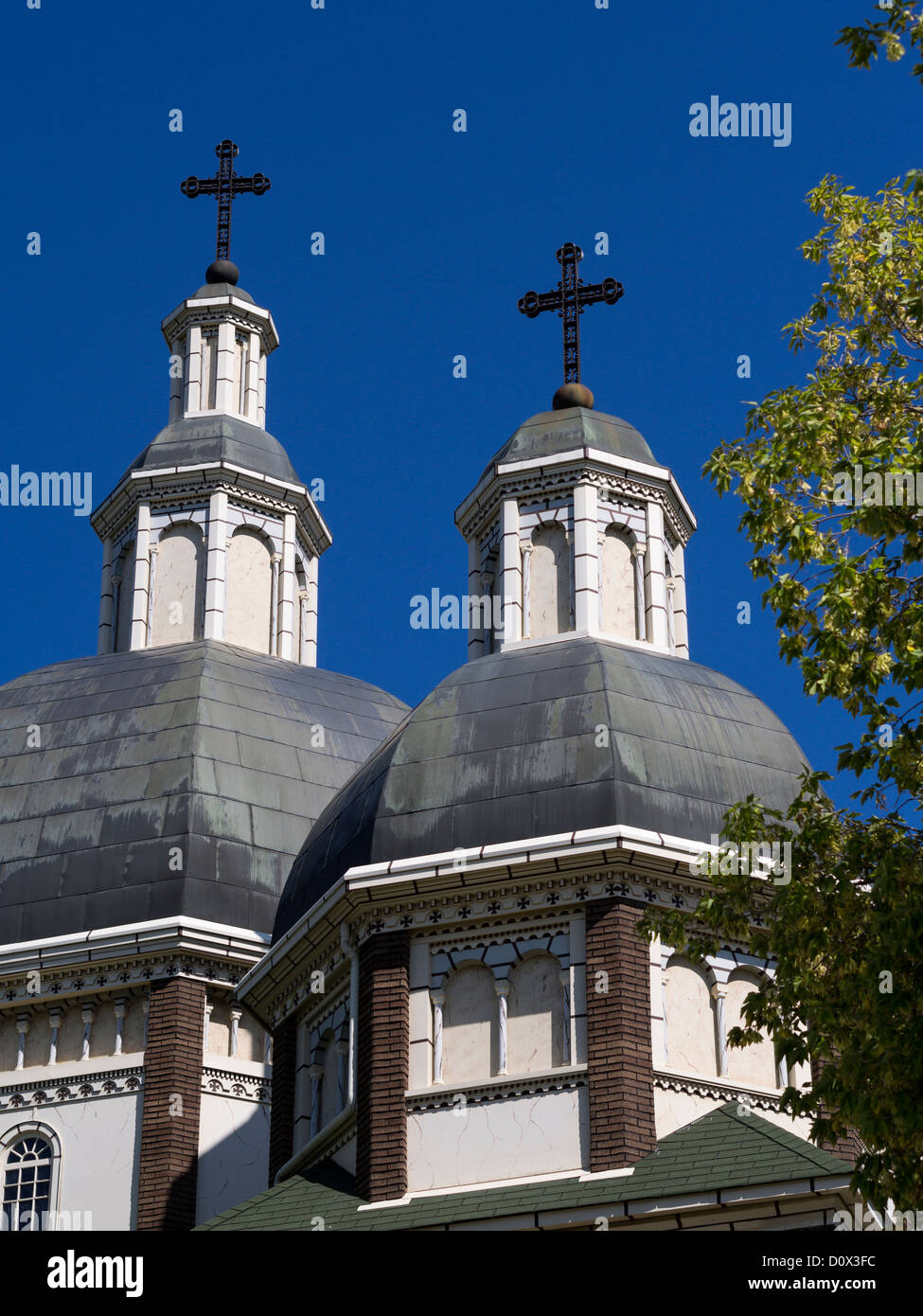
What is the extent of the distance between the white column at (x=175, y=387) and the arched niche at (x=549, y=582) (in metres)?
12.3

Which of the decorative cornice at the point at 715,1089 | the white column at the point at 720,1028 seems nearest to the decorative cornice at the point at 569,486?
the white column at the point at 720,1028

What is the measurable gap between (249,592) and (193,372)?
538 centimetres

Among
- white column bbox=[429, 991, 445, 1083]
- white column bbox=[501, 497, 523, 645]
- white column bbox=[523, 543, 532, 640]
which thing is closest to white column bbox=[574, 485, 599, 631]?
white column bbox=[523, 543, 532, 640]

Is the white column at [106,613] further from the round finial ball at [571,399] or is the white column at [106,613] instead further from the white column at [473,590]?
the round finial ball at [571,399]

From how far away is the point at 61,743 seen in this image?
120ft

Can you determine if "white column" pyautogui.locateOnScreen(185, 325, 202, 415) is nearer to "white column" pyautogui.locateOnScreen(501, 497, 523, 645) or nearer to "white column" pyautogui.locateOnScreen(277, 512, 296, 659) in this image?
"white column" pyautogui.locateOnScreen(277, 512, 296, 659)

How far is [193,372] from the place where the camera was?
4456 cm

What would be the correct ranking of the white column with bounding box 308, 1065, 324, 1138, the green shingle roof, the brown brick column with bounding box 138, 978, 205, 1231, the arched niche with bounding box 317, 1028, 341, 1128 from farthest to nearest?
the brown brick column with bounding box 138, 978, 205, 1231 < the white column with bounding box 308, 1065, 324, 1138 < the arched niche with bounding box 317, 1028, 341, 1128 < the green shingle roof

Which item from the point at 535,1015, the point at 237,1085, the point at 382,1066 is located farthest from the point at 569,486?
the point at 382,1066

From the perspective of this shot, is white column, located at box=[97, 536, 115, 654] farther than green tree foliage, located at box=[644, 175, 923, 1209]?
Yes

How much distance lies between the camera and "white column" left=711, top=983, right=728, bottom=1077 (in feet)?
88.2

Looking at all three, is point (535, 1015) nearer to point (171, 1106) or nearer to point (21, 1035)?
point (171, 1106)

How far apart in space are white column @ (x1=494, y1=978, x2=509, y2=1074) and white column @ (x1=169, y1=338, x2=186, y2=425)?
19.4m

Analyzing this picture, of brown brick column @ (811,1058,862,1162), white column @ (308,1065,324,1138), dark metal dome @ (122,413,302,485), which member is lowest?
brown brick column @ (811,1058,862,1162)
